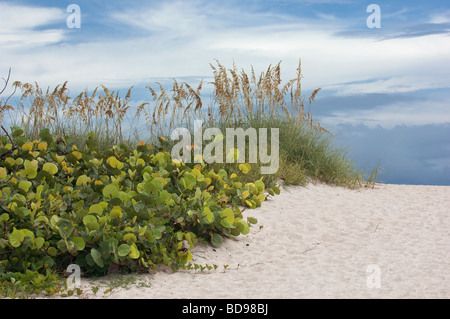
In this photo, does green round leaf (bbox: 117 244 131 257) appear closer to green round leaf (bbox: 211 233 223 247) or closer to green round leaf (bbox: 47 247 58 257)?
green round leaf (bbox: 47 247 58 257)

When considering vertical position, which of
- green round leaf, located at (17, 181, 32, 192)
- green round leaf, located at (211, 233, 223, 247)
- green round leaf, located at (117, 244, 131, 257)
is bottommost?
green round leaf, located at (211, 233, 223, 247)

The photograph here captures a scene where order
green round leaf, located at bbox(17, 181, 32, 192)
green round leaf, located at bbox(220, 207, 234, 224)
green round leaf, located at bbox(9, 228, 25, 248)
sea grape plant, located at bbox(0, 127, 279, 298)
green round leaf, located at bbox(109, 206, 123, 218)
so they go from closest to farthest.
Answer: green round leaf, located at bbox(9, 228, 25, 248) → sea grape plant, located at bbox(0, 127, 279, 298) → green round leaf, located at bbox(109, 206, 123, 218) → green round leaf, located at bbox(17, 181, 32, 192) → green round leaf, located at bbox(220, 207, 234, 224)

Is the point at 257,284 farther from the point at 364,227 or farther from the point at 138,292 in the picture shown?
the point at 364,227

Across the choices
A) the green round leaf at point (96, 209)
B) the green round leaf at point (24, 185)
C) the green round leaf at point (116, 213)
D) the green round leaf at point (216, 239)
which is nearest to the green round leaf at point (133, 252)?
the green round leaf at point (116, 213)

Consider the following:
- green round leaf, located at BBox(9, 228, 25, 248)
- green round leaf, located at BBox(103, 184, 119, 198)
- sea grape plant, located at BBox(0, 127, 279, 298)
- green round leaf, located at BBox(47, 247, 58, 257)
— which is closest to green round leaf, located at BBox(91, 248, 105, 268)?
sea grape plant, located at BBox(0, 127, 279, 298)

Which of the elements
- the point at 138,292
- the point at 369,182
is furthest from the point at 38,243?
the point at 369,182

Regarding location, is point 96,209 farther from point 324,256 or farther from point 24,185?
point 324,256

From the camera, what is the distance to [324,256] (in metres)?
4.04

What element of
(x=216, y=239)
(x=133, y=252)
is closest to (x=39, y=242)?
(x=133, y=252)

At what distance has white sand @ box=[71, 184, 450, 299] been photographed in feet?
10.3

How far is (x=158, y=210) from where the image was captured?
3643mm

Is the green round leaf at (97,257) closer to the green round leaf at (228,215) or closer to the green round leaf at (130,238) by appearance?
the green round leaf at (130,238)

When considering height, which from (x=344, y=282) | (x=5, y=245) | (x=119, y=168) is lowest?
(x=344, y=282)
